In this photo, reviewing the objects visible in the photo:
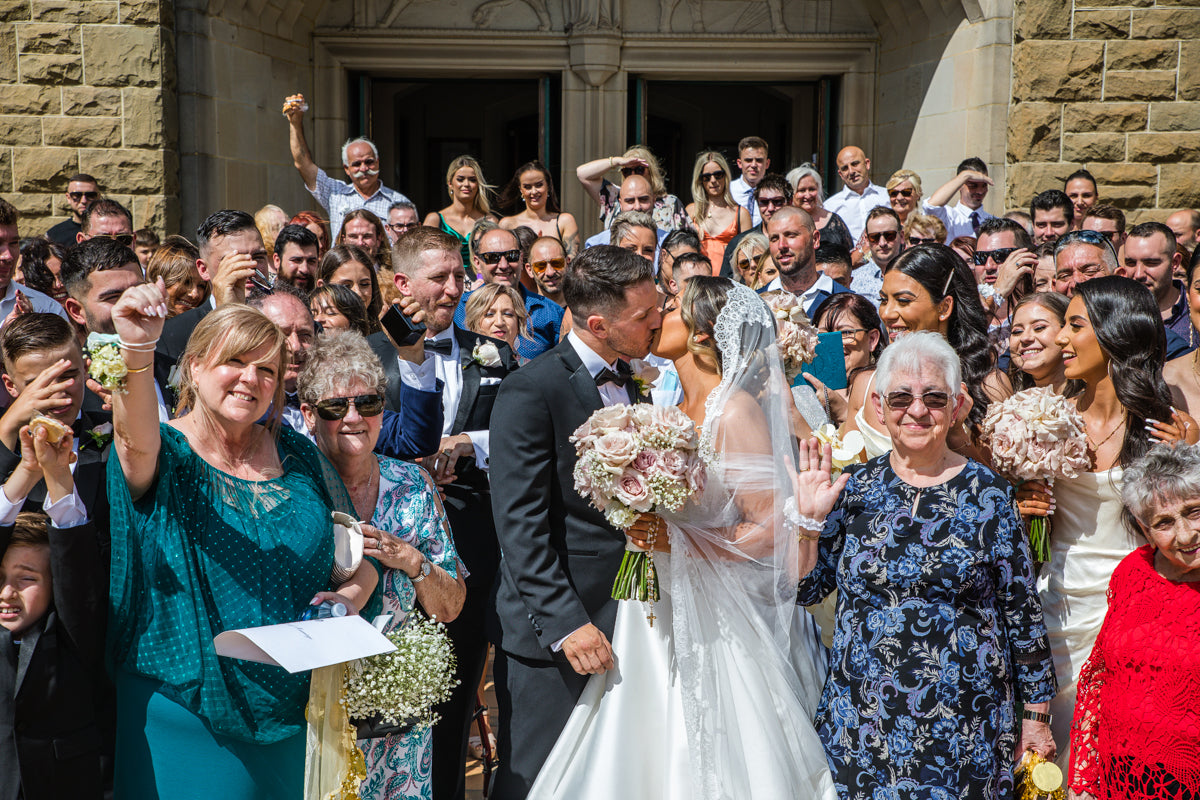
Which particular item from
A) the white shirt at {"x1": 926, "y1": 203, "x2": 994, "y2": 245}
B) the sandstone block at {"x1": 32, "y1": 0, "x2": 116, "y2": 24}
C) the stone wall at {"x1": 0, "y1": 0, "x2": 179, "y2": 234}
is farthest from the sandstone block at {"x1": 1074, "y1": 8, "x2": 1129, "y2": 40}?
the sandstone block at {"x1": 32, "y1": 0, "x2": 116, "y2": 24}

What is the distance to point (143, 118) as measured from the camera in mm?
9234

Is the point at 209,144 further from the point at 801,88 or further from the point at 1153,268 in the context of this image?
the point at 1153,268

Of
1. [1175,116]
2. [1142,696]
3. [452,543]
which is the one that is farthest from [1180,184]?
[452,543]

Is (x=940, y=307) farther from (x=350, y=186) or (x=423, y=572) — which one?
(x=350, y=186)

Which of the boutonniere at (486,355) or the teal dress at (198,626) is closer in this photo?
the teal dress at (198,626)

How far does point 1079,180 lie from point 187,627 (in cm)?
804

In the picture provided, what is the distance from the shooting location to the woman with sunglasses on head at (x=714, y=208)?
340 inches

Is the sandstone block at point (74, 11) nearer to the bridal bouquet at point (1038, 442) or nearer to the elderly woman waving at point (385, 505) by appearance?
the elderly woman waving at point (385, 505)

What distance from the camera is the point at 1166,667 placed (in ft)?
10.4

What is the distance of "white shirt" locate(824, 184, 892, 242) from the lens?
9516 mm

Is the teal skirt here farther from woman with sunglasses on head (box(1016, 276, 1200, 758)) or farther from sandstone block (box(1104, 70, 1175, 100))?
sandstone block (box(1104, 70, 1175, 100))

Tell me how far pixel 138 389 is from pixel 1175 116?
9.83 meters

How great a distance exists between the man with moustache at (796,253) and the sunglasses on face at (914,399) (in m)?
3.21

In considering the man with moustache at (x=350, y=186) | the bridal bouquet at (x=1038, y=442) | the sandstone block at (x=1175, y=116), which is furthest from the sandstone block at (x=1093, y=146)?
the bridal bouquet at (x=1038, y=442)
